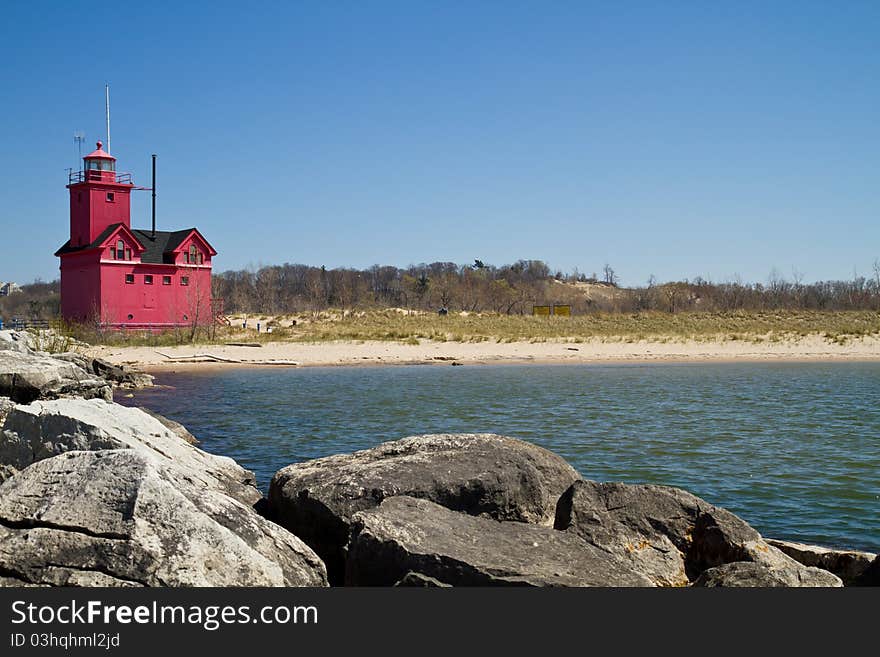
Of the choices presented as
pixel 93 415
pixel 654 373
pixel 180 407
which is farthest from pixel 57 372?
pixel 654 373

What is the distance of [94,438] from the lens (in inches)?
289

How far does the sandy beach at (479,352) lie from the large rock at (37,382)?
15589mm

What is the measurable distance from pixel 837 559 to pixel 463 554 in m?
3.62

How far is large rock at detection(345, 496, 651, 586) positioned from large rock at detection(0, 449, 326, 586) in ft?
1.55

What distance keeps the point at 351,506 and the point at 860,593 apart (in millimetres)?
3837

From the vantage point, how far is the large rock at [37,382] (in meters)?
14.7

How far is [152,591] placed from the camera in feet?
15.1

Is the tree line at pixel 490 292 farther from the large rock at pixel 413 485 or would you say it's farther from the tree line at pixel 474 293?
the large rock at pixel 413 485

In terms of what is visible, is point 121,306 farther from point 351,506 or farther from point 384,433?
point 351,506

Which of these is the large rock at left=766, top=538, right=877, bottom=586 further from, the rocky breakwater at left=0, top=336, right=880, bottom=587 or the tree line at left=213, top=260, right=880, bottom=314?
the tree line at left=213, top=260, right=880, bottom=314

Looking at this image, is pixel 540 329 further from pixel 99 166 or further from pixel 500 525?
pixel 500 525

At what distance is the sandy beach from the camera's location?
113ft

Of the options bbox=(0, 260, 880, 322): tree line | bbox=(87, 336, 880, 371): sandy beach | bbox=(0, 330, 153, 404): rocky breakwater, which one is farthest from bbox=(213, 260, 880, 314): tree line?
bbox=(0, 330, 153, 404): rocky breakwater

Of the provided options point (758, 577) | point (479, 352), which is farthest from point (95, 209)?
point (758, 577)
